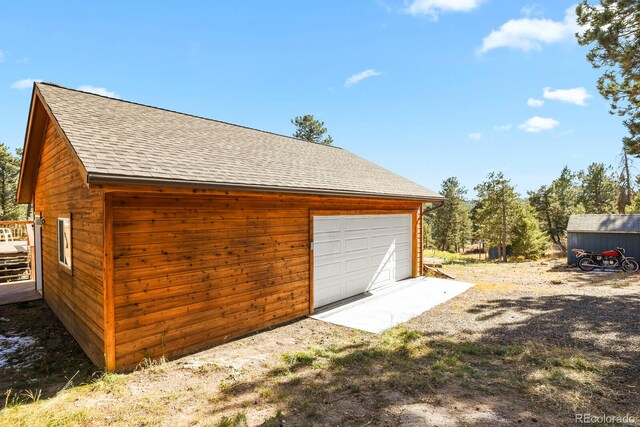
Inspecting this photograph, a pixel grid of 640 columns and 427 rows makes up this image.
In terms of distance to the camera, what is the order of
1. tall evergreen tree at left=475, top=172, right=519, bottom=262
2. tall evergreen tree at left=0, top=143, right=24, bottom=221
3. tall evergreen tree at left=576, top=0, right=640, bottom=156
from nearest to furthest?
tall evergreen tree at left=576, top=0, right=640, bottom=156 → tall evergreen tree at left=475, top=172, right=519, bottom=262 → tall evergreen tree at left=0, top=143, right=24, bottom=221

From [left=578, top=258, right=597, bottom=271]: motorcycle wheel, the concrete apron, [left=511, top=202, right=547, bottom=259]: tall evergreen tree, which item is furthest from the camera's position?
[left=511, top=202, right=547, bottom=259]: tall evergreen tree

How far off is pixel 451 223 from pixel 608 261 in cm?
3711

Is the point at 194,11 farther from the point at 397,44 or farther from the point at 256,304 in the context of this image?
the point at 256,304

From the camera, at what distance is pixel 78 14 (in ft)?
27.9

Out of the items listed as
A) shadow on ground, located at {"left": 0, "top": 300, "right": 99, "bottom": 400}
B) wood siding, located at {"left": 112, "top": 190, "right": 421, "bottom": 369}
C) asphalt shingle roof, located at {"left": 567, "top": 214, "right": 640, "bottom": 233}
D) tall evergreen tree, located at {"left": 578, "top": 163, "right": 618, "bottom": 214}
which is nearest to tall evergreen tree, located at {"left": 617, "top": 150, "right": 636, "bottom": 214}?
tall evergreen tree, located at {"left": 578, "top": 163, "right": 618, "bottom": 214}

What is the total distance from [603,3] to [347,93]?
1213cm

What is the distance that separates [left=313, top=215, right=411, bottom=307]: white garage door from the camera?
7531 millimetres

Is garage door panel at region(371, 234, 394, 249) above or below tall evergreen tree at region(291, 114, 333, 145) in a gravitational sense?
below

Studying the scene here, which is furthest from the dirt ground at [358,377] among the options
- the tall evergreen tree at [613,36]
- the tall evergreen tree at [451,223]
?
the tall evergreen tree at [451,223]

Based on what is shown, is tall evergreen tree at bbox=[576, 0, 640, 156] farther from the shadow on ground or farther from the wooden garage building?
the shadow on ground

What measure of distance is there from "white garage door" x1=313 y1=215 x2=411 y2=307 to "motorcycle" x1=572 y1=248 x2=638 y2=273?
1024 centimetres

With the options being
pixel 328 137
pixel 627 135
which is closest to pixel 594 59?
pixel 627 135

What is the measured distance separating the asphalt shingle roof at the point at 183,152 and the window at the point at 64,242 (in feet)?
6.93

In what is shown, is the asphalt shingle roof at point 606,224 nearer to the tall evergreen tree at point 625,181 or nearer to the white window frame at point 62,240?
the tall evergreen tree at point 625,181
